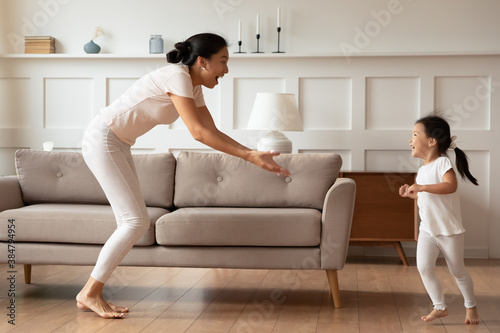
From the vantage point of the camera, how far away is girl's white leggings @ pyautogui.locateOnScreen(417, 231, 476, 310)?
8.74 ft

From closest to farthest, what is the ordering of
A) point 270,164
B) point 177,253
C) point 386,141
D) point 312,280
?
1. point 270,164
2. point 177,253
3. point 312,280
4. point 386,141

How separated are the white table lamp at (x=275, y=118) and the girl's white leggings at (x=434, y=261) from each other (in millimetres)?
1607

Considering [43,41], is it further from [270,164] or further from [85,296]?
[270,164]

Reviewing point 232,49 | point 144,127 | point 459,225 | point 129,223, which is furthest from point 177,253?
point 232,49

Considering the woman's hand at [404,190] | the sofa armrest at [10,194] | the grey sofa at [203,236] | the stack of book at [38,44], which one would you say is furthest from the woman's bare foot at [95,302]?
the stack of book at [38,44]

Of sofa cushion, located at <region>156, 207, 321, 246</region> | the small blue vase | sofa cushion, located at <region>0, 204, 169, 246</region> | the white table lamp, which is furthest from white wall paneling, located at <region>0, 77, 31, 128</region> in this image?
sofa cushion, located at <region>156, 207, 321, 246</region>

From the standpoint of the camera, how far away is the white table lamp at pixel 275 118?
413 centimetres

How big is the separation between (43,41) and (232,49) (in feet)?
4.49

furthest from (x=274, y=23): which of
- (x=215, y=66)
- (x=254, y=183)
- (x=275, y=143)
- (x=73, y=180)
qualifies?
(x=215, y=66)

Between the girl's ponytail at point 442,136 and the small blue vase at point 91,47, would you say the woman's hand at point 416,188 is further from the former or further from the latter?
the small blue vase at point 91,47

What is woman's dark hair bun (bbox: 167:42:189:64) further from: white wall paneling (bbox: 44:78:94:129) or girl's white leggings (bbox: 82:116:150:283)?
white wall paneling (bbox: 44:78:94:129)

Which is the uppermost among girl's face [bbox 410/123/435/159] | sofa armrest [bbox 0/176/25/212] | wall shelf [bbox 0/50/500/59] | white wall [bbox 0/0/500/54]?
white wall [bbox 0/0/500/54]

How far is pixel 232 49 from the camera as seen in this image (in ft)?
15.2

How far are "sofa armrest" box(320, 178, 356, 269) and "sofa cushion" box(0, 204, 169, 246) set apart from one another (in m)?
0.81
